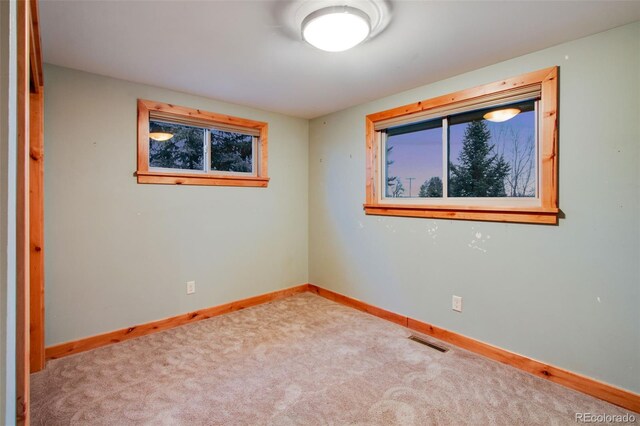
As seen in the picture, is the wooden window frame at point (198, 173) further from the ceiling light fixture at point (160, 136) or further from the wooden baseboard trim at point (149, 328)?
the wooden baseboard trim at point (149, 328)

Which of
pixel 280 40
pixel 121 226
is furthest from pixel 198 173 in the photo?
pixel 280 40

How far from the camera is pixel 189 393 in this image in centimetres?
199

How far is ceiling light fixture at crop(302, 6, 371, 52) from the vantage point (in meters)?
1.69

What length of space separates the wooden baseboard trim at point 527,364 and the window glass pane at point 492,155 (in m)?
1.21

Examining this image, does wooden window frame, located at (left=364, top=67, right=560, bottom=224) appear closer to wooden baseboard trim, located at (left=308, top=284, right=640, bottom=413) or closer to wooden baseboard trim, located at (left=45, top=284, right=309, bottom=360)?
wooden baseboard trim, located at (left=308, top=284, right=640, bottom=413)

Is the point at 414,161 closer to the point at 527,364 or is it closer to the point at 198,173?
the point at 527,364

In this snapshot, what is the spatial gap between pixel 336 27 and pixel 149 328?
289cm

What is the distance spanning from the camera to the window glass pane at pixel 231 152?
134 inches

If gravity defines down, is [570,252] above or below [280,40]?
below

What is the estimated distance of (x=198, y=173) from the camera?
10.6ft

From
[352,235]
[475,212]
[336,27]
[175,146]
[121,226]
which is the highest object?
[336,27]

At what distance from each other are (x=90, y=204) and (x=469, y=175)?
321 centimetres

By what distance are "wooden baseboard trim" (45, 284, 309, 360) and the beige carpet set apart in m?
0.09

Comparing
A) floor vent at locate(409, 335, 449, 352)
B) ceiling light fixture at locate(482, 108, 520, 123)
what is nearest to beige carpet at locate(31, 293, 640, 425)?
floor vent at locate(409, 335, 449, 352)
